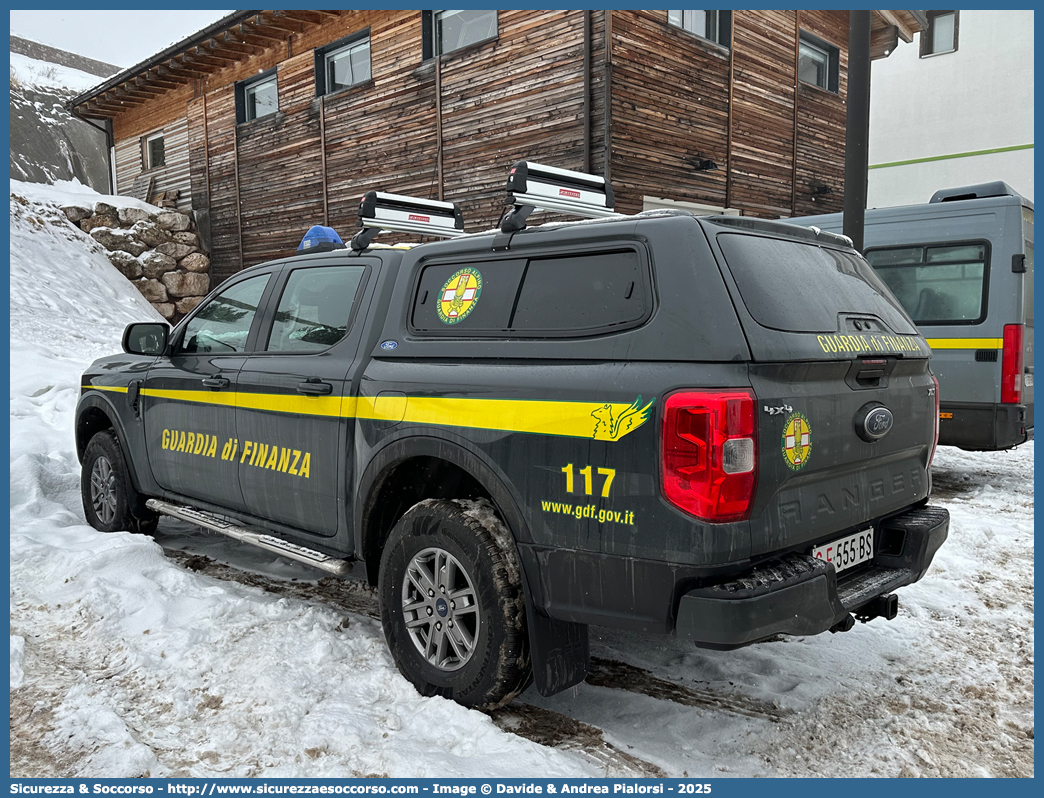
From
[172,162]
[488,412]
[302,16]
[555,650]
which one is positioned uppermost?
[302,16]

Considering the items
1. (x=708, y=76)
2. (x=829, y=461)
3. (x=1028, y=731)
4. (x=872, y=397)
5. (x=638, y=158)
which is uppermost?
(x=708, y=76)

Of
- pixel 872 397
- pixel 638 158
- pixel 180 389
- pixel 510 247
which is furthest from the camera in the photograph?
pixel 638 158

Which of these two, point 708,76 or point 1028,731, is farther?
point 708,76

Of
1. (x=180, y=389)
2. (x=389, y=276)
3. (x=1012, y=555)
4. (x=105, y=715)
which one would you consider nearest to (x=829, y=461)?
(x=389, y=276)

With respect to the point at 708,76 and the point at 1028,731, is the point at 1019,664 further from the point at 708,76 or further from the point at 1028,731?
the point at 708,76

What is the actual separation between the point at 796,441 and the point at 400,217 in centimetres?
290

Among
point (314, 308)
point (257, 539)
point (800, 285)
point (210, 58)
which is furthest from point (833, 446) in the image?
point (210, 58)

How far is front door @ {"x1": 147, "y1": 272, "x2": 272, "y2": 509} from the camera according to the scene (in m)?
4.51

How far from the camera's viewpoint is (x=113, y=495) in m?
5.55

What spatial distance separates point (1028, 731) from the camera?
3133mm

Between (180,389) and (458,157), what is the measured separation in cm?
880

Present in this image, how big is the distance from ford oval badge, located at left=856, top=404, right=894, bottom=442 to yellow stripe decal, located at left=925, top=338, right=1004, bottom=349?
483 cm

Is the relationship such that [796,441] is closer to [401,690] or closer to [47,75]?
[401,690]

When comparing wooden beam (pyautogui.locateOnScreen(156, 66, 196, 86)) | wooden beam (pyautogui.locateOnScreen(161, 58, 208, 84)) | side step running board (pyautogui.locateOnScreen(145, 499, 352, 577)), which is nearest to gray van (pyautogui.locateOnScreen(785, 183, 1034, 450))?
side step running board (pyautogui.locateOnScreen(145, 499, 352, 577))
